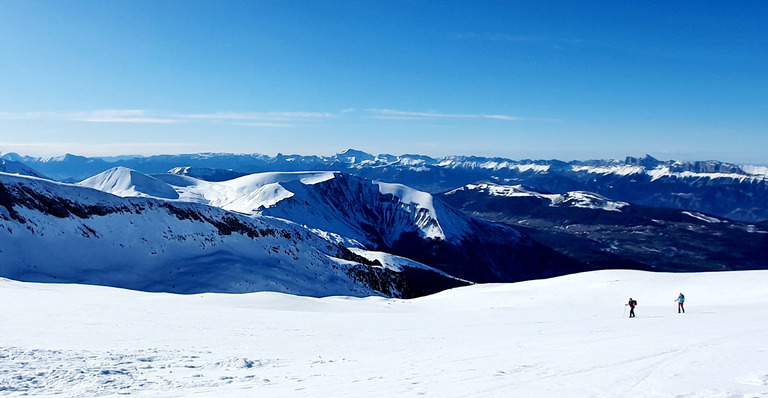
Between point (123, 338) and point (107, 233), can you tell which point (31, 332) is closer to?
point (123, 338)

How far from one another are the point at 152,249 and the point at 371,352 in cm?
4642

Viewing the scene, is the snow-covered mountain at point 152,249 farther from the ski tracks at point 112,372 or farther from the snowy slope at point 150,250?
the ski tracks at point 112,372

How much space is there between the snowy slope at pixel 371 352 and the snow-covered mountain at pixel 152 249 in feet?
74.1

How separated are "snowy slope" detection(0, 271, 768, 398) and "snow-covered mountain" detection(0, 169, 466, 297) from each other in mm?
22591

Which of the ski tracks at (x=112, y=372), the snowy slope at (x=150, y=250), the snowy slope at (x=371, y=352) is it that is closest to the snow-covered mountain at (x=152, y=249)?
the snowy slope at (x=150, y=250)

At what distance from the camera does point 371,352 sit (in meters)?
14.2

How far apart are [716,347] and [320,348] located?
39.5 feet

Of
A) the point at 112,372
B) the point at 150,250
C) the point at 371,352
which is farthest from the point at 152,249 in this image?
the point at 112,372

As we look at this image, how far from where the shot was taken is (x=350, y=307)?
30.5 metres

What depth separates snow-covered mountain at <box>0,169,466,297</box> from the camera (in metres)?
43.9

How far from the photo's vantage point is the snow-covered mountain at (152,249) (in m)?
43.9

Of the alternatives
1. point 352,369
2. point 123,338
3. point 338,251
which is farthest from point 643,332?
point 338,251

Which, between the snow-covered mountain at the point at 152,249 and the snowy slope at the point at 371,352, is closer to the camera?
the snowy slope at the point at 371,352

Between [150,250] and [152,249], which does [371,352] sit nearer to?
[150,250]
